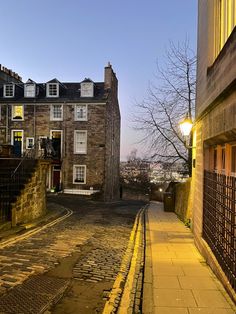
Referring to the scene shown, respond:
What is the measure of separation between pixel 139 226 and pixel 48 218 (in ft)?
12.2

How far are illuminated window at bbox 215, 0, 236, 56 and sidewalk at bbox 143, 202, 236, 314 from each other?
15.5ft

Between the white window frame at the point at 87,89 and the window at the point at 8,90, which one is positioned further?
the window at the point at 8,90

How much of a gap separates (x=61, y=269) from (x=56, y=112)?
1158 inches

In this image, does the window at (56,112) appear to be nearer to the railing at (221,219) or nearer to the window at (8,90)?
the window at (8,90)

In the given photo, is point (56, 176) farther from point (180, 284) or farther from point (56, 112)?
point (180, 284)

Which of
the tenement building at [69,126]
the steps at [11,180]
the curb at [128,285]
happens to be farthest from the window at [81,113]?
the curb at [128,285]

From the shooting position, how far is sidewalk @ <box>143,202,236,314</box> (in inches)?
205

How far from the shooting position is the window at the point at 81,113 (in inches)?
Answer: 1350

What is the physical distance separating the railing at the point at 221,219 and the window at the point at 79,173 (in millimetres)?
26211

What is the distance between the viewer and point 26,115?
117 ft

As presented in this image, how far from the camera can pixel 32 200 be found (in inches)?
524

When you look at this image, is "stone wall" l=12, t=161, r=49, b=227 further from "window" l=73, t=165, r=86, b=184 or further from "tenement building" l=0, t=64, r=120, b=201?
"window" l=73, t=165, r=86, b=184

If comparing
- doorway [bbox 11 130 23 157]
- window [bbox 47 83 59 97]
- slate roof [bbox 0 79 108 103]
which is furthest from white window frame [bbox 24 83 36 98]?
doorway [bbox 11 130 23 157]

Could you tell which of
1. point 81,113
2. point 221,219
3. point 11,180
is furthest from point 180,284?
point 81,113
